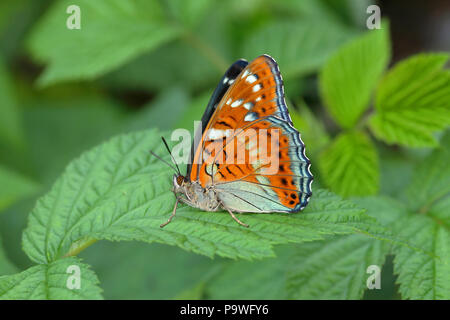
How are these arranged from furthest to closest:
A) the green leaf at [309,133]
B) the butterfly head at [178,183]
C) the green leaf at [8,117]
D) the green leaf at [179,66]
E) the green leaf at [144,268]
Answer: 1. the green leaf at [179,66]
2. the green leaf at [8,117]
3. the green leaf at [144,268]
4. the green leaf at [309,133]
5. the butterfly head at [178,183]

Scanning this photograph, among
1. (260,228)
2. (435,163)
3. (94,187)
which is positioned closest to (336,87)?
(435,163)

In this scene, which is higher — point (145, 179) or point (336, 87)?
point (336, 87)

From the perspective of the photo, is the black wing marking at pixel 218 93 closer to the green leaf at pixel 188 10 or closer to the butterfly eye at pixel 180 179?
the butterfly eye at pixel 180 179

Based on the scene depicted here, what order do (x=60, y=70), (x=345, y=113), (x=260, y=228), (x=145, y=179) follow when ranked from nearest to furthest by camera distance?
(x=260, y=228) → (x=145, y=179) → (x=345, y=113) → (x=60, y=70)

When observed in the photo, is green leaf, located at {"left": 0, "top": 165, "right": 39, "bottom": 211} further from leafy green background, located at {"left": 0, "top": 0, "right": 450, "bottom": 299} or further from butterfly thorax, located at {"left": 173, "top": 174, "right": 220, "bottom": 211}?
butterfly thorax, located at {"left": 173, "top": 174, "right": 220, "bottom": 211}

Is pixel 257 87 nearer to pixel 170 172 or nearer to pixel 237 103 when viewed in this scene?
pixel 237 103

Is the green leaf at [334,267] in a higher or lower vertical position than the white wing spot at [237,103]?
lower

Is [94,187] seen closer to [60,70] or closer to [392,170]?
[60,70]

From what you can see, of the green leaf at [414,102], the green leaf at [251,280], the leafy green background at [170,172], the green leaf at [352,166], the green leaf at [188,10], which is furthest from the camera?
the green leaf at [188,10]

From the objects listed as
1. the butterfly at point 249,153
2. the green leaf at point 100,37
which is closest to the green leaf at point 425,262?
the butterfly at point 249,153
